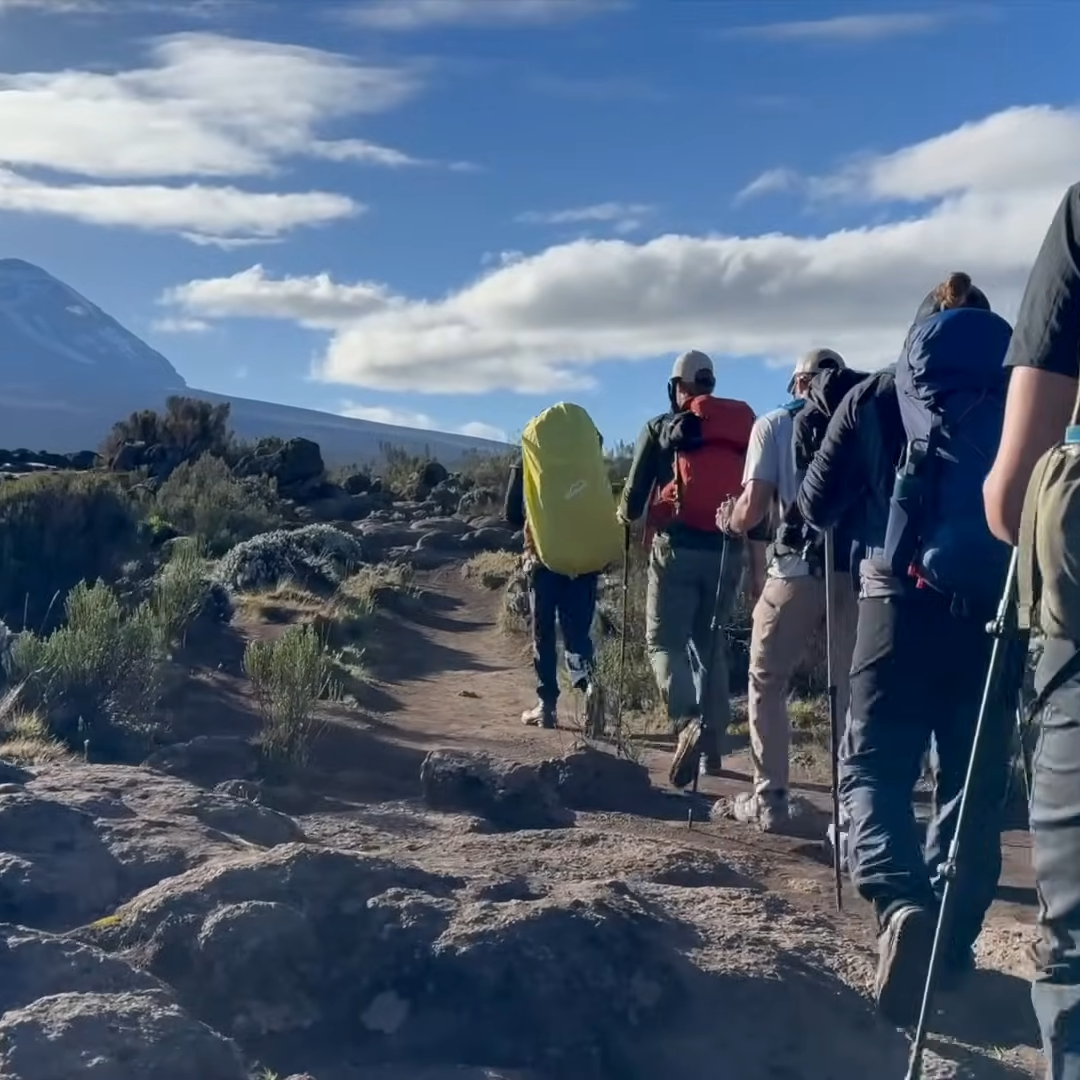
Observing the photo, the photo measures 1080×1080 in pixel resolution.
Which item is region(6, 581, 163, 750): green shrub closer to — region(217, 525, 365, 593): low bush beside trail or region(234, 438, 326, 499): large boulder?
region(217, 525, 365, 593): low bush beside trail

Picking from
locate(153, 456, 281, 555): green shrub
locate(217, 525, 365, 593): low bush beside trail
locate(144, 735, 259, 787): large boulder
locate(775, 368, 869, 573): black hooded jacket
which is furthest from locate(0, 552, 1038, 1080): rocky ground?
locate(153, 456, 281, 555): green shrub

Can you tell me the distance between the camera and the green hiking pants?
7551mm

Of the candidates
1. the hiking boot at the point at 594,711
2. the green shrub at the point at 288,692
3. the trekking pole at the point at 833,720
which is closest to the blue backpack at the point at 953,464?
the trekking pole at the point at 833,720

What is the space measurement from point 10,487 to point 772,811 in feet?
50.5

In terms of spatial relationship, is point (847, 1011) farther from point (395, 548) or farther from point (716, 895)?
A: point (395, 548)

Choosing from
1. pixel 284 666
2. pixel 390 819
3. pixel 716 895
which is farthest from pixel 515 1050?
pixel 284 666

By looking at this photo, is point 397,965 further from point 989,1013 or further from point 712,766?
point 712,766

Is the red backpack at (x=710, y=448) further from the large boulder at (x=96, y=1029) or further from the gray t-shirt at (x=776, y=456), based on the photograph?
the large boulder at (x=96, y=1029)

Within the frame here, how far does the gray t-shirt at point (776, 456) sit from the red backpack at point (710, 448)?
0.99 meters

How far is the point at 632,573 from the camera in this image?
13.9 m

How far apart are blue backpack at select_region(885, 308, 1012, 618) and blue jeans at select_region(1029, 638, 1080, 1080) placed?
1.47 metres

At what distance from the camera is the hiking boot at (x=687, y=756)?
7.27 meters

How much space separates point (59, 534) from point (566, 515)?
11.3 meters

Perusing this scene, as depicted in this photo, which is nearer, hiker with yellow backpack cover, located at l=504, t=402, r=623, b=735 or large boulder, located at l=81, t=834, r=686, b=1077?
large boulder, located at l=81, t=834, r=686, b=1077
